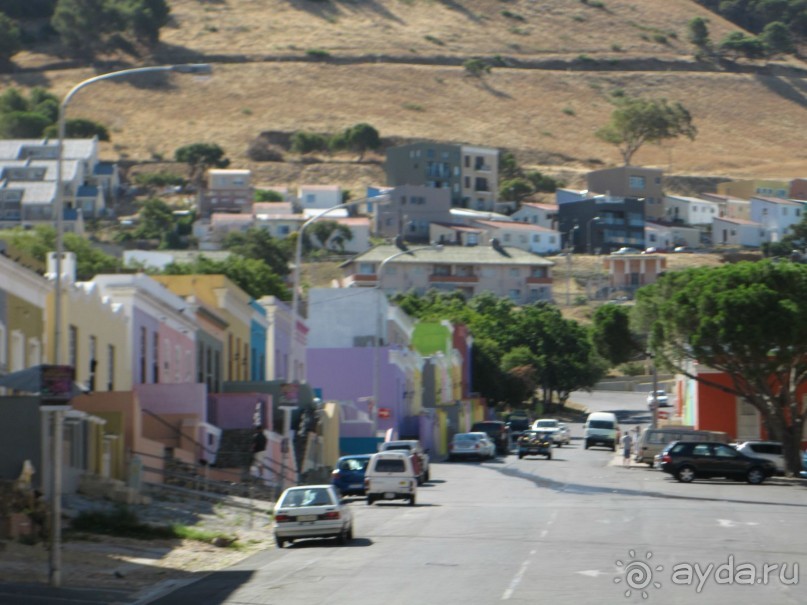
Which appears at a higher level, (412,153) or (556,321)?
(412,153)

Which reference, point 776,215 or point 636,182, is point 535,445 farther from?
point 636,182

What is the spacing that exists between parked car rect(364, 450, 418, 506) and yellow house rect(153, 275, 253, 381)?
1060 cm

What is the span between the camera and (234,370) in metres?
57.8

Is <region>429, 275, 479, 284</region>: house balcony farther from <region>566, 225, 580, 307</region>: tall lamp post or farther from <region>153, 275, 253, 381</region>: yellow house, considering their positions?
<region>153, 275, 253, 381</region>: yellow house

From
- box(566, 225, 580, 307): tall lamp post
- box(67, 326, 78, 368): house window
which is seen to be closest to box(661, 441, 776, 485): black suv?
box(67, 326, 78, 368): house window

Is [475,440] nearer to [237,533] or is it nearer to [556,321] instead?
[237,533]

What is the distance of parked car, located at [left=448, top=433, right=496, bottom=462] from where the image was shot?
73.9 metres

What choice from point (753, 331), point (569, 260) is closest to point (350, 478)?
point (753, 331)

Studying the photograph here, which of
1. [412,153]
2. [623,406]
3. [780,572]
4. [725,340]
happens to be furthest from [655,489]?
[412,153]

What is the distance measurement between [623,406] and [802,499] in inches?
3004

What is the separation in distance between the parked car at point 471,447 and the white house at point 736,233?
116 metres

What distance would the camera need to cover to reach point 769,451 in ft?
193

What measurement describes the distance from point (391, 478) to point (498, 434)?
39.0 metres

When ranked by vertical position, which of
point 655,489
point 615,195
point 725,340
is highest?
point 615,195
